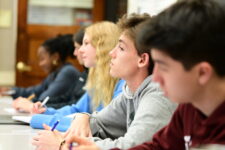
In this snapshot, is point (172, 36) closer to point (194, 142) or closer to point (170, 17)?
point (170, 17)

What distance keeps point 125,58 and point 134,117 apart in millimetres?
223

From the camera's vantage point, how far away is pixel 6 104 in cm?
290

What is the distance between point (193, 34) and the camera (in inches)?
38.6

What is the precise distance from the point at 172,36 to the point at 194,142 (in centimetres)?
28

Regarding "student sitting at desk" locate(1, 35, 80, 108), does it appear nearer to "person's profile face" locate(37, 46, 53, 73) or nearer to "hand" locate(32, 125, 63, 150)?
"person's profile face" locate(37, 46, 53, 73)

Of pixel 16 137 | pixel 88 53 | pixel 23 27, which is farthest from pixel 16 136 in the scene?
pixel 23 27

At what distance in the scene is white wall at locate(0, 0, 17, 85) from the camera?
491cm

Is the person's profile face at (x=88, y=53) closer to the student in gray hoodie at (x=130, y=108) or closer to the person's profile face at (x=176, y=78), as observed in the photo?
the student in gray hoodie at (x=130, y=108)

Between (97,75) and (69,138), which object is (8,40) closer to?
(97,75)

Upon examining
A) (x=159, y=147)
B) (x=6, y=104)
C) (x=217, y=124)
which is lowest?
(x=6, y=104)

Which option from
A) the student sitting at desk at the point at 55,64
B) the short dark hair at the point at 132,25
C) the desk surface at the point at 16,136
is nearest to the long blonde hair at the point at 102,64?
the desk surface at the point at 16,136

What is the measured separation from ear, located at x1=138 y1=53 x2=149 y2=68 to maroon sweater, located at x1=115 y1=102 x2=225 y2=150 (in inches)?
14.3

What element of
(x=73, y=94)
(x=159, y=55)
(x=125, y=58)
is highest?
(x=159, y=55)

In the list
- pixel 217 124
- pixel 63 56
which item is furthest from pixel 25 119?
pixel 63 56
